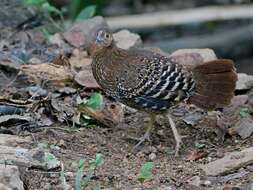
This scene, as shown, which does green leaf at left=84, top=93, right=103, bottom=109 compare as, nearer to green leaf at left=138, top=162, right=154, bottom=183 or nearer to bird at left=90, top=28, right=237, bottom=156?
bird at left=90, top=28, right=237, bottom=156

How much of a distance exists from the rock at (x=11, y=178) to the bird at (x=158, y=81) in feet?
3.95

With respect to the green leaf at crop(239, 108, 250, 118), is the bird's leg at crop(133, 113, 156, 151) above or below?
below

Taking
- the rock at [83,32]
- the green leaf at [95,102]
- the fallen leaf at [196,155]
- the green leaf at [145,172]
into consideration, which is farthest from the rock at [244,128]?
the rock at [83,32]

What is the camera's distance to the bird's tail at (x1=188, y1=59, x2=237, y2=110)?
16.9 ft

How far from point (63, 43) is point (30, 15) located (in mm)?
581

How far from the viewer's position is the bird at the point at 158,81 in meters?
5.07

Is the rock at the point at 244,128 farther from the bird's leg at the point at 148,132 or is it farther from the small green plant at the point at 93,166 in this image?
the small green plant at the point at 93,166

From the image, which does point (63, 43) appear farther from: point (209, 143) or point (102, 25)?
point (209, 143)

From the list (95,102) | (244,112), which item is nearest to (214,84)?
(244,112)

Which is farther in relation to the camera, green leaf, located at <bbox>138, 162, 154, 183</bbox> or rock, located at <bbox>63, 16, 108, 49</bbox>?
rock, located at <bbox>63, 16, 108, 49</bbox>

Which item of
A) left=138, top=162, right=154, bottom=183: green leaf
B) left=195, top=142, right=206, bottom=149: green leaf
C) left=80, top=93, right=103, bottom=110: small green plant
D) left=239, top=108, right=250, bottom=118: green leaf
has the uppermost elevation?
left=239, top=108, right=250, bottom=118: green leaf

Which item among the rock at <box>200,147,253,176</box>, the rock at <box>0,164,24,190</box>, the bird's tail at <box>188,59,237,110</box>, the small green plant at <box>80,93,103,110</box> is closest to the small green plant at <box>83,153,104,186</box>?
the rock at <box>0,164,24,190</box>

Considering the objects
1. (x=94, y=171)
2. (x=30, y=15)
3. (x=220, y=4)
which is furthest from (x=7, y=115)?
(x=220, y=4)

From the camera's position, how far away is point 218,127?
5.36m
